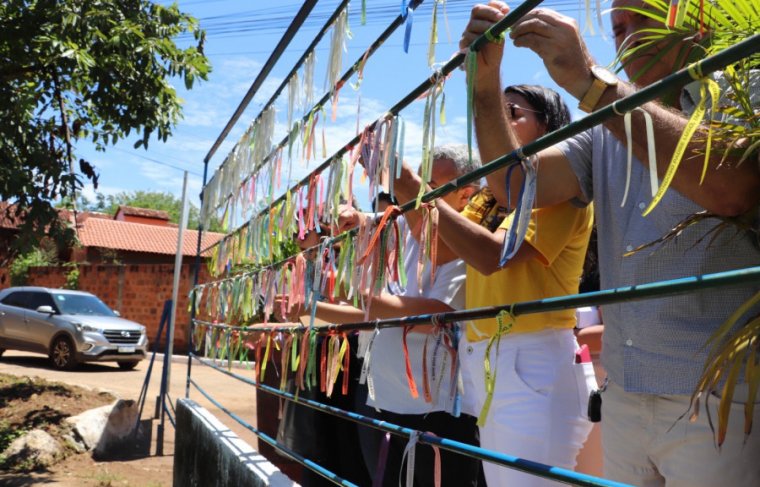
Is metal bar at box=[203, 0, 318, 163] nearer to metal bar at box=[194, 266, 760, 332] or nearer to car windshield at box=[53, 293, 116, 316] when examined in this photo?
metal bar at box=[194, 266, 760, 332]

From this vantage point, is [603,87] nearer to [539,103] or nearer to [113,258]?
[539,103]

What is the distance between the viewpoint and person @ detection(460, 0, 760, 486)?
1.08 m

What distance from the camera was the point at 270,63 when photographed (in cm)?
300

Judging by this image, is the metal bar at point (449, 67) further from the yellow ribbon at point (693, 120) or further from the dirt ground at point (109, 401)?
the dirt ground at point (109, 401)

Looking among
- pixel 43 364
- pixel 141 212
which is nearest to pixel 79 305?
pixel 43 364

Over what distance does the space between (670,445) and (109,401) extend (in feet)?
23.8

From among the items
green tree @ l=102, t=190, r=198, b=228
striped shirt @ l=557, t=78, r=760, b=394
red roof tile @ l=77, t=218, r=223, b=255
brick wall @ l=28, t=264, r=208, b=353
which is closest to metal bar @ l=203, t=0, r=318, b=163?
striped shirt @ l=557, t=78, r=760, b=394

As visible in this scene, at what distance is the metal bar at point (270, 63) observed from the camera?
227cm

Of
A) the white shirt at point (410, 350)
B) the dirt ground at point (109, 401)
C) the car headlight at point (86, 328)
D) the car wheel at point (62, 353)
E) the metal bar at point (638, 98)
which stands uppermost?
the metal bar at point (638, 98)

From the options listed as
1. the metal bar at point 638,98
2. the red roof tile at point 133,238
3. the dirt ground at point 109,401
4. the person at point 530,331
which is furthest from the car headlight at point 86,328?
the metal bar at point 638,98

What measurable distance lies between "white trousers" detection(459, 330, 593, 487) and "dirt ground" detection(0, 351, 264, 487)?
13.6 feet

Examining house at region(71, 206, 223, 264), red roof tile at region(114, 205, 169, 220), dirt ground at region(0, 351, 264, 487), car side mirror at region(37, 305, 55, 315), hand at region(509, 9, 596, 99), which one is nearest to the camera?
hand at region(509, 9, 596, 99)

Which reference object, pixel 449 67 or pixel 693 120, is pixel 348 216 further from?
→ pixel 693 120

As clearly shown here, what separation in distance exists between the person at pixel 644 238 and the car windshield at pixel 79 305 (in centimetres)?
1320
